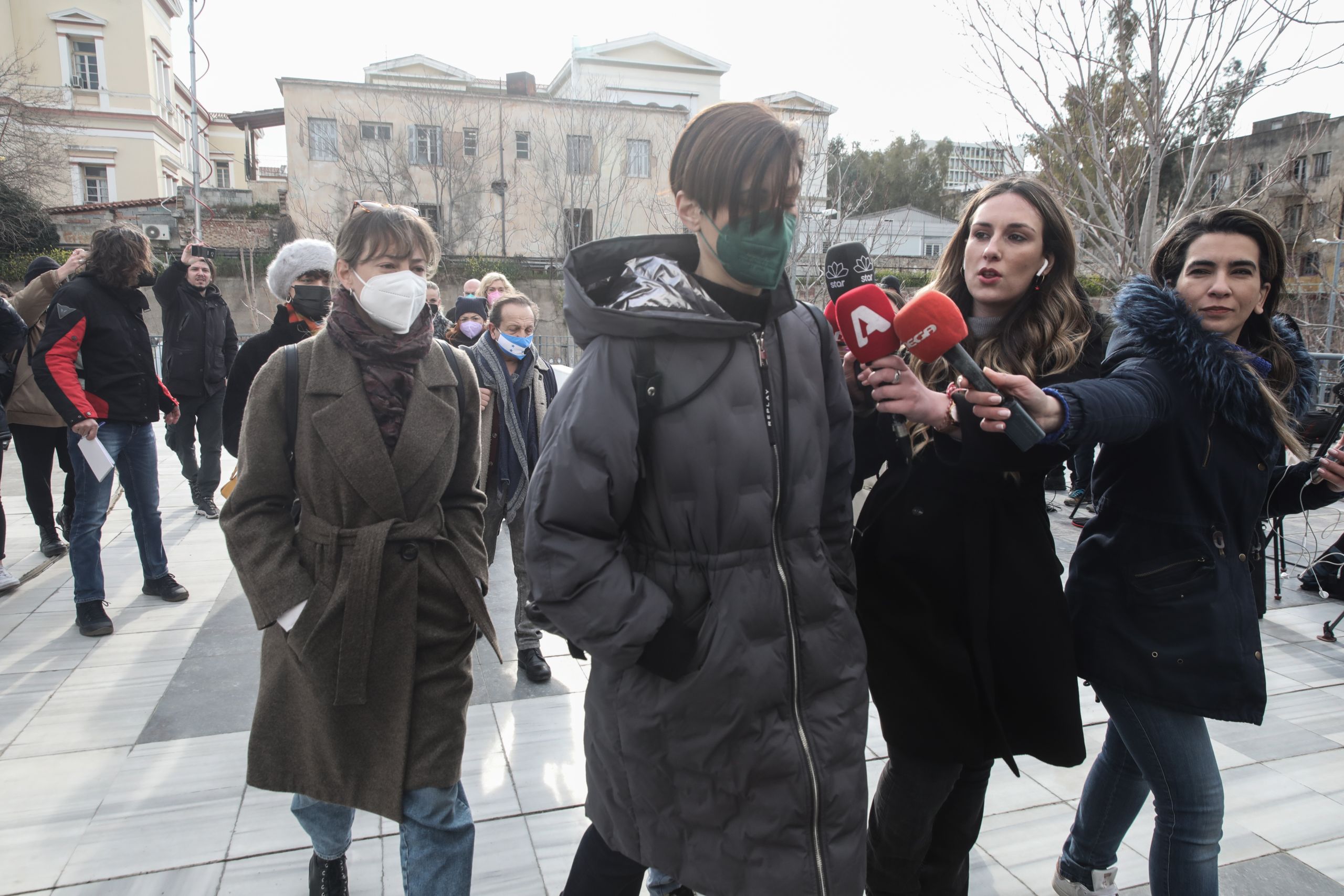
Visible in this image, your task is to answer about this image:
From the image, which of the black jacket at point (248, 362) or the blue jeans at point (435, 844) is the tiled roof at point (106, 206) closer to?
the black jacket at point (248, 362)

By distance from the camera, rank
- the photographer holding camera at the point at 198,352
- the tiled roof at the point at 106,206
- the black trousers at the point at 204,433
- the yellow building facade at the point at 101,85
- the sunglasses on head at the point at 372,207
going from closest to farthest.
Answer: the sunglasses on head at the point at 372,207
the photographer holding camera at the point at 198,352
the black trousers at the point at 204,433
the tiled roof at the point at 106,206
the yellow building facade at the point at 101,85

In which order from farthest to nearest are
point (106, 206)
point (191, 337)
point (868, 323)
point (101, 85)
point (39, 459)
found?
point (101, 85)
point (106, 206)
point (191, 337)
point (39, 459)
point (868, 323)

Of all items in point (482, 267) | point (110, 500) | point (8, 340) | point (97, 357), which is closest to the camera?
point (97, 357)

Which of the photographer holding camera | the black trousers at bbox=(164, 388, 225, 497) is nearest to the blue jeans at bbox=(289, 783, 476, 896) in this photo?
the photographer holding camera

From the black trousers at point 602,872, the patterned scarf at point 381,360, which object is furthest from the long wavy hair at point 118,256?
the black trousers at point 602,872

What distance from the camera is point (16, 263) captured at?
25578 millimetres

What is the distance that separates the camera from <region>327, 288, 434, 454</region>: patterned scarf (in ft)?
A: 7.41

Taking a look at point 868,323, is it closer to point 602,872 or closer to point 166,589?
point 602,872

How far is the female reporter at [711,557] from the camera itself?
163cm

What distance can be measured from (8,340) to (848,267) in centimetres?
622

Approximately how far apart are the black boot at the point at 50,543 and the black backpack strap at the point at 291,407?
5318 millimetres

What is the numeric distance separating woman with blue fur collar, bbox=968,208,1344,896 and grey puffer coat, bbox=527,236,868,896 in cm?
74

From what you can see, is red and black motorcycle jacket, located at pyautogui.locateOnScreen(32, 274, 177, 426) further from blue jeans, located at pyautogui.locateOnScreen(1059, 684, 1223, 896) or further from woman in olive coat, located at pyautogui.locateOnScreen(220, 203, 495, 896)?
blue jeans, located at pyautogui.locateOnScreen(1059, 684, 1223, 896)

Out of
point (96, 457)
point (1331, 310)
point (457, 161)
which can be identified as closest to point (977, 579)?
point (96, 457)
